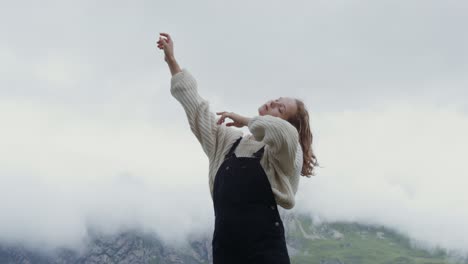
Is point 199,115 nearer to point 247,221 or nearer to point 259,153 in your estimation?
point 259,153

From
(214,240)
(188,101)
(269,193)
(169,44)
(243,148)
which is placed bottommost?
(214,240)

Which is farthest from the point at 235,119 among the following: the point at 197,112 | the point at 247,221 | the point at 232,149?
the point at 247,221

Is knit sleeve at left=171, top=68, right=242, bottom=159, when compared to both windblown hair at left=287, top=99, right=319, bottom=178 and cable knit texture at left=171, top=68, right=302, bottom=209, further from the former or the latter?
windblown hair at left=287, top=99, right=319, bottom=178

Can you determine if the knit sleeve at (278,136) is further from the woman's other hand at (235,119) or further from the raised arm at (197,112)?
the raised arm at (197,112)

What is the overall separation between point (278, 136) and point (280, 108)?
2.82 ft

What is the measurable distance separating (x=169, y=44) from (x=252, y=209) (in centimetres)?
204

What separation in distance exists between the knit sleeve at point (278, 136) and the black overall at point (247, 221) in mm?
282

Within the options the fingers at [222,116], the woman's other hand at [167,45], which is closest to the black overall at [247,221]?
the fingers at [222,116]

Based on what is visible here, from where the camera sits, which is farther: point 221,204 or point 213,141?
point 213,141

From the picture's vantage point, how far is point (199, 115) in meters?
6.65

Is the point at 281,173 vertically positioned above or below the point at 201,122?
below

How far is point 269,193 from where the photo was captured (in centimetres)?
622

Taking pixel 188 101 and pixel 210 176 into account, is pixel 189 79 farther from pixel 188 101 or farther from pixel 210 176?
pixel 210 176

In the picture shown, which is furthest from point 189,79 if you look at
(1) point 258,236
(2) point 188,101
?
(1) point 258,236
